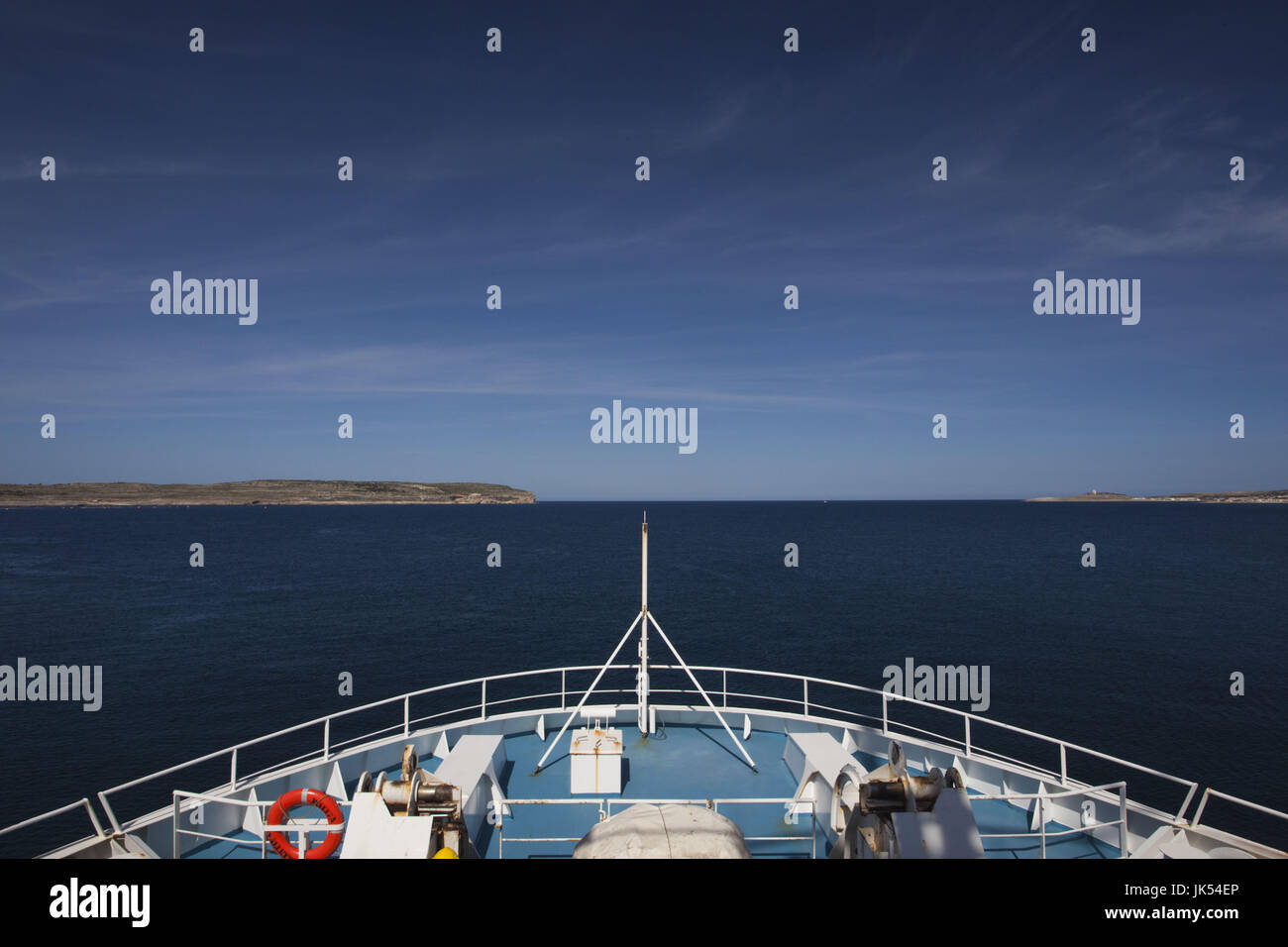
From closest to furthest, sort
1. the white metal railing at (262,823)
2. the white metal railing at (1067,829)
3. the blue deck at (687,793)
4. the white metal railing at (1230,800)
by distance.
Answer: the white metal railing at (1230,800), the white metal railing at (262,823), the white metal railing at (1067,829), the blue deck at (687,793)

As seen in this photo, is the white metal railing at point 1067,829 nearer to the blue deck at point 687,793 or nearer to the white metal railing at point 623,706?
the blue deck at point 687,793

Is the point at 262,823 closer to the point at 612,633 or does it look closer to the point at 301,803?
the point at 301,803

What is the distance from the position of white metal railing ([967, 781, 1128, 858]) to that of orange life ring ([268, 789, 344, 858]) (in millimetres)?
7532

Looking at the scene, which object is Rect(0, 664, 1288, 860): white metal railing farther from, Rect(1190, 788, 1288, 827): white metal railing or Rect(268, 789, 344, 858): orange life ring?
Rect(268, 789, 344, 858): orange life ring

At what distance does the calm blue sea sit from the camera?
96.9 feet

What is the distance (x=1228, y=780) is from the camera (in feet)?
83.0

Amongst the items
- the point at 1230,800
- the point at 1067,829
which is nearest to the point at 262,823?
the point at 1067,829

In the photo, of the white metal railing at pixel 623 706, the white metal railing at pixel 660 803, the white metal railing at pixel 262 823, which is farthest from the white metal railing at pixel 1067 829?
the white metal railing at pixel 262 823

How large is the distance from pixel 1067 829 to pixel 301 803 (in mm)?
10834

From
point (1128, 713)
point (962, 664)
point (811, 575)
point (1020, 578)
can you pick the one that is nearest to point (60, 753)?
point (962, 664)

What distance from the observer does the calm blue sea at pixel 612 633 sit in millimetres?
29547

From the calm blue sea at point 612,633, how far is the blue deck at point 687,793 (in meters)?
20.5
